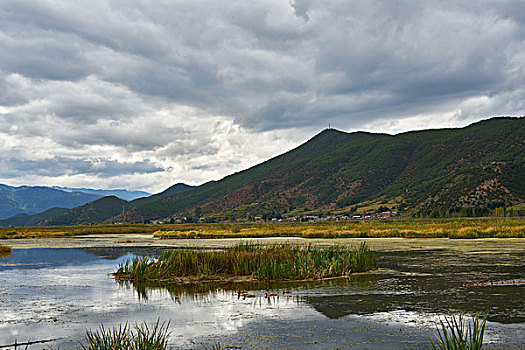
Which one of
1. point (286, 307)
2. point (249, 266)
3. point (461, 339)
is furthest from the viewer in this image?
point (249, 266)

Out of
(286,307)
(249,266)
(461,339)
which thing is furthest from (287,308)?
(249,266)

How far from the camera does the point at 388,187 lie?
192 m

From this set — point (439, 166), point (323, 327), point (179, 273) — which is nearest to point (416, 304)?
point (323, 327)

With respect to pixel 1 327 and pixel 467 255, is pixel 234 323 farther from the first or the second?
pixel 467 255

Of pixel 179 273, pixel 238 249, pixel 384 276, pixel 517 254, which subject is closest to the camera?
pixel 384 276

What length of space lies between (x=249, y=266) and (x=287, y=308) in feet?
28.5

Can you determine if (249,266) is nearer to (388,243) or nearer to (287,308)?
(287,308)

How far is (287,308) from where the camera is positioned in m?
15.6

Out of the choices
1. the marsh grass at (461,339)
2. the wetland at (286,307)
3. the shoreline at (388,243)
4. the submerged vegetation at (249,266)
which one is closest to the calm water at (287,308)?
the wetland at (286,307)

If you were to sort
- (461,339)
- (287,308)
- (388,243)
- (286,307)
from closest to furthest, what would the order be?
(461,339) → (287,308) → (286,307) → (388,243)

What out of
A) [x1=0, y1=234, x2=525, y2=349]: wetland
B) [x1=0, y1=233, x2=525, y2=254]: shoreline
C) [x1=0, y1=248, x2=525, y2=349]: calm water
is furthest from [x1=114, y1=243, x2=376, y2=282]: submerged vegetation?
A: [x1=0, y1=233, x2=525, y2=254]: shoreline

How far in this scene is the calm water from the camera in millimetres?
11906

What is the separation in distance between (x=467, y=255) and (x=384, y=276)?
36.1ft

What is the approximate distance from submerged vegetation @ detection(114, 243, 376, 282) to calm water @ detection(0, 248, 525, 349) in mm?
1412
